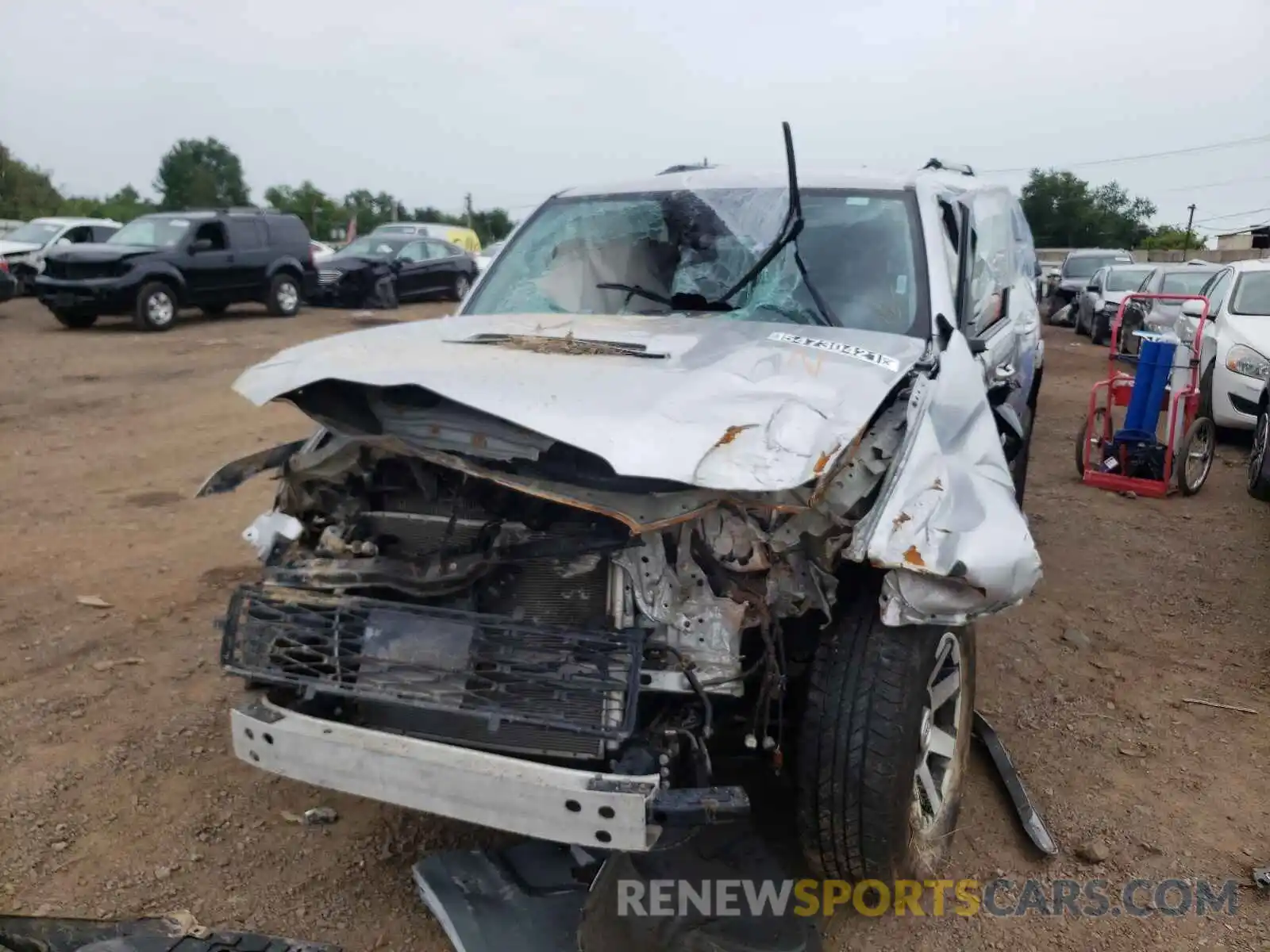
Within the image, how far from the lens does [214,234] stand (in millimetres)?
15023

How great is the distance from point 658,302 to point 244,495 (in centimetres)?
383

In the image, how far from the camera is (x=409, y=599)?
2783mm

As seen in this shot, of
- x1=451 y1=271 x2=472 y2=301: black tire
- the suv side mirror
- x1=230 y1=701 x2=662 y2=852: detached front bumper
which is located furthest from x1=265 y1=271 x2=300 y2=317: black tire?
x1=230 y1=701 x2=662 y2=852: detached front bumper

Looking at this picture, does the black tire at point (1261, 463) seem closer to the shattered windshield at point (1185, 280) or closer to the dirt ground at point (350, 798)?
the dirt ground at point (350, 798)

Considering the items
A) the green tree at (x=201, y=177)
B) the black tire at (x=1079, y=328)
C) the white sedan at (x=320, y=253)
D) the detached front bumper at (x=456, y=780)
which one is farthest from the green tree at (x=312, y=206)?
the detached front bumper at (x=456, y=780)

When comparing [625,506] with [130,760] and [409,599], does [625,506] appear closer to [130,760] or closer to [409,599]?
[409,599]

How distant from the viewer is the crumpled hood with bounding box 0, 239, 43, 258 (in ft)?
57.2

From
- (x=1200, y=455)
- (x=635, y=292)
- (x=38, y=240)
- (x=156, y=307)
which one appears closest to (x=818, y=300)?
(x=635, y=292)

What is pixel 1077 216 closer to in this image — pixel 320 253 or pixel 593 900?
pixel 320 253

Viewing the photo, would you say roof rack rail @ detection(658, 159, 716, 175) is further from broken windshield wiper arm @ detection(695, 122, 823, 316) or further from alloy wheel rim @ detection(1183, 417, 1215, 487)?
alloy wheel rim @ detection(1183, 417, 1215, 487)

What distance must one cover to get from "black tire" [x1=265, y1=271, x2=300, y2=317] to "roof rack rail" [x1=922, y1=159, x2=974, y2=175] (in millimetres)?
13062

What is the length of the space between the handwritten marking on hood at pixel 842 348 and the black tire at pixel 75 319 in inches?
535

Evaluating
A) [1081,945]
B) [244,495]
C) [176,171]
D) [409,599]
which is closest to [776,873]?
[1081,945]

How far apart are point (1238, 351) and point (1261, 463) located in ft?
6.00
